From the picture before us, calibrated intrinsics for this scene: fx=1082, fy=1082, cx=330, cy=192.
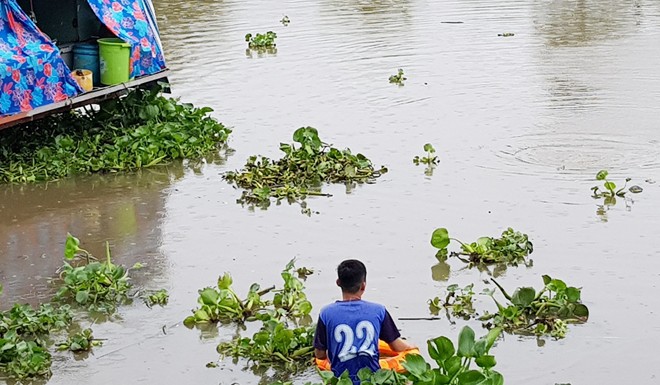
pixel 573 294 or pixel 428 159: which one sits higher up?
pixel 573 294

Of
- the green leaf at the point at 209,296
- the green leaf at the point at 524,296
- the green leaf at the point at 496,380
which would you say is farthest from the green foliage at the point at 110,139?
the green leaf at the point at 496,380

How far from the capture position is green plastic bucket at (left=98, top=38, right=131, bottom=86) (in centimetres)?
1199

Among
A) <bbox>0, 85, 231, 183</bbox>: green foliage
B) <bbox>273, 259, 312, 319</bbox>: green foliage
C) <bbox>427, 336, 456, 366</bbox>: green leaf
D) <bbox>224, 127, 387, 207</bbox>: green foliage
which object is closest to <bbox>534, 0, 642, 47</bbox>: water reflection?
<bbox>0, 85, 231, 183</bbox>: green foliage

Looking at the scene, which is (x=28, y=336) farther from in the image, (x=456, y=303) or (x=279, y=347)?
(x=456, y=303)

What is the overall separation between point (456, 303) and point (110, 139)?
18.6 feet

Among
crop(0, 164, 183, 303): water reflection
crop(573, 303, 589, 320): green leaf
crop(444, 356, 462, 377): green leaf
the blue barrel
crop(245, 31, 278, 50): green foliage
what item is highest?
the blue barrel

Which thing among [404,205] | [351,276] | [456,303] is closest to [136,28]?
A: [404,205]

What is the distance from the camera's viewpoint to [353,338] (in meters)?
5.66

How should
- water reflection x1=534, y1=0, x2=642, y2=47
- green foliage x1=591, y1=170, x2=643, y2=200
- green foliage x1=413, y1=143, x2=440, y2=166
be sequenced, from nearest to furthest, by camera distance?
green foliage x1=591, y1=170, x2=643, y2=200 → green foliage x1=413, y1=143, x2=440, y2=166 → water reflection x1=534, y1=0, x2=642, y2=47

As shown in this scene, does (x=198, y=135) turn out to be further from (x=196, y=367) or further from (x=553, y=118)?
(x=196, y=367)

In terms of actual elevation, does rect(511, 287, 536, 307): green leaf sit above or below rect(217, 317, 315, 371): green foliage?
above

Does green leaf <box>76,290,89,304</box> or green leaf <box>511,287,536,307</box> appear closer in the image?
green leaf <box>511,287,536,307</box>

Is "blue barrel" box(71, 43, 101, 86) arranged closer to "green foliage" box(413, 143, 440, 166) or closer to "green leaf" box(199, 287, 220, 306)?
"green foliage" box(413, 143, 440, 166)

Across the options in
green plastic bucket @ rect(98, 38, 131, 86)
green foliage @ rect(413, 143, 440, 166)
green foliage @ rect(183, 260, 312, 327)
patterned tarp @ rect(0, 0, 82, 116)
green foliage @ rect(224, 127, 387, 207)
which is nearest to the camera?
green foliage @ rect(183, 260, 312, 327)
